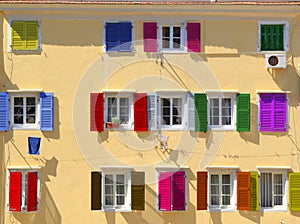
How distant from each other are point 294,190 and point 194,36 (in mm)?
7057

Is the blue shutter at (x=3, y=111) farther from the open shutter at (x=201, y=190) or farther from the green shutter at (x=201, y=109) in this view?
the open shutter at (x=201, y=190)

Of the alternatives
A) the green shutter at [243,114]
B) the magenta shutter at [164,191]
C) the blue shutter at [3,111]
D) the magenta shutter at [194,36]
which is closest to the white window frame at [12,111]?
the blue shutter at [3,111]

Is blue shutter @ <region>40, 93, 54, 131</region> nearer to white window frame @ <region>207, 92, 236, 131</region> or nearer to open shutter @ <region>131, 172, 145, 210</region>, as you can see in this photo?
open shutter @ <region>131, 172, 145, 210</region>

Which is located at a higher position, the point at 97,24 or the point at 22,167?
the point at 97,24

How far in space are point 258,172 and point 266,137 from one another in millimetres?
1386

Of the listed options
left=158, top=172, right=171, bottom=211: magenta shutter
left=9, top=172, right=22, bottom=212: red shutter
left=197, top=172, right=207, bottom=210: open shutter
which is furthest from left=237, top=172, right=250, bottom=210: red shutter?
left=9, top=172, right=22, bottom=212: red shutter

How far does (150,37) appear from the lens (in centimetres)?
2325

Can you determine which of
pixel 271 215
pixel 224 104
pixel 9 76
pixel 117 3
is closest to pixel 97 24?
pixel 117 3

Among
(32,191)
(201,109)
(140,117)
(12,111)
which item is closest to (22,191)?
(32,191)

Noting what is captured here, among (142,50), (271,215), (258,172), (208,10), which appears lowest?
(271,215)

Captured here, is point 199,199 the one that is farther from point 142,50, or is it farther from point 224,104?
point 142,50

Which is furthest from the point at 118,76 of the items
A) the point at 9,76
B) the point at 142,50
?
the point at 9,76

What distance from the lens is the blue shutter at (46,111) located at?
75.6 feet

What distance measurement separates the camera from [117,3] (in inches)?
896
